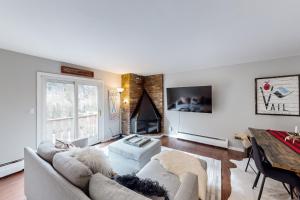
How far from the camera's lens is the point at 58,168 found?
1.24 meters

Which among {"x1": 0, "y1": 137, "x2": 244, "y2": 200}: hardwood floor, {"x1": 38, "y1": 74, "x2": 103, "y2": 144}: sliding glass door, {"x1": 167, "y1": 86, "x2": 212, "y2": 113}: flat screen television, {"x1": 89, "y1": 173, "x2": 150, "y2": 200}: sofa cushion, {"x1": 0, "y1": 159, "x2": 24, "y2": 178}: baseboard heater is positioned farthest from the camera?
{"x1": 167, "y1": 86, "x2": 212, "y2": 113}: flat screen television

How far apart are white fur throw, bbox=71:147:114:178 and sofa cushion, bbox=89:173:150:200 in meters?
0.20

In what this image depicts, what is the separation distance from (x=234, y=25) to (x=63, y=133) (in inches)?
160

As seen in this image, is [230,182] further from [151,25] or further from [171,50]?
[151,25]

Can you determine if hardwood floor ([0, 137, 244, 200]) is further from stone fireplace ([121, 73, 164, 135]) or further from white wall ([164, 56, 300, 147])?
stone fireplace ([121, 73, 164, 135])

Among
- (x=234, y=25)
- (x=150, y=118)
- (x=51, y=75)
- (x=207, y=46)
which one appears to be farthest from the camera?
(x=150, y=118)

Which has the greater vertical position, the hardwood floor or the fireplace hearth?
the fireplace hearth

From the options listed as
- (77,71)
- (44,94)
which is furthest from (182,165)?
(77,71)

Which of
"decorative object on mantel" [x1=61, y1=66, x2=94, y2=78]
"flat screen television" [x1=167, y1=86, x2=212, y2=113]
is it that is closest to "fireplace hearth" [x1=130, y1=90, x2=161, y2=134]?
"flat screen television" [x1=167, y1=86, x2=212, y2=113]

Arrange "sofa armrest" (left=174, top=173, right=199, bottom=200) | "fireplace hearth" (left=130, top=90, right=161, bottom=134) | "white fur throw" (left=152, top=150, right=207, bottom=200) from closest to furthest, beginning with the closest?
"sofa armrest" (left=174, top=173, right=199, bottom=200) → "white fur throw" (left=152, top=150, right=207, bottom=200) → "fireplace hearth" (left=130, top=90, right=161, bottom=134)

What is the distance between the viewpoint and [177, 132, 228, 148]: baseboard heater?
359cm

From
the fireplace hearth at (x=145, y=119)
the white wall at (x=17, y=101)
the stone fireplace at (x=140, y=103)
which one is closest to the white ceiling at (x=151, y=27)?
the white wall at (x=17, y=101)

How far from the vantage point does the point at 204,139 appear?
3.86m

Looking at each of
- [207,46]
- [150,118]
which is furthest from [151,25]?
[150,118]
